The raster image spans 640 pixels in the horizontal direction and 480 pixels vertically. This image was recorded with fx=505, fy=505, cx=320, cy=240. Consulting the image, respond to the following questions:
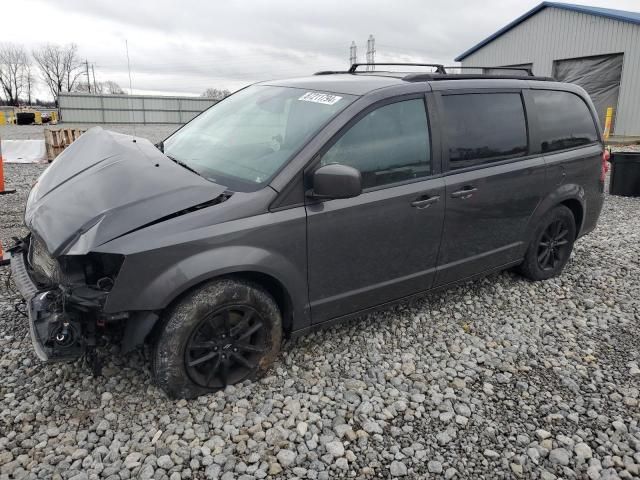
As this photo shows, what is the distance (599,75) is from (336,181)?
21353 mm

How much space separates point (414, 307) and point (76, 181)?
2687 millimetres

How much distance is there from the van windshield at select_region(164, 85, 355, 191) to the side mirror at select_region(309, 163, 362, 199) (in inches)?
10.5

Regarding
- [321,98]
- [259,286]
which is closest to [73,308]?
[259,286]

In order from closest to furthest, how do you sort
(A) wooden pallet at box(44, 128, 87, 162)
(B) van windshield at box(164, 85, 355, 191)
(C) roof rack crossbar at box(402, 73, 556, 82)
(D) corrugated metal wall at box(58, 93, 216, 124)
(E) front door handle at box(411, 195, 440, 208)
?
(B) van windshield at box(164, 85, 355, 191) < (E) front door handle at box(411, 195, 440, 208) < (C) roof rack crossbar at box(402, 73, 556, 82) < (A) wooden pallet at box(44, 128, 87, 162) < (D) corrugated metal wall at box(58, 93, 216, 124)

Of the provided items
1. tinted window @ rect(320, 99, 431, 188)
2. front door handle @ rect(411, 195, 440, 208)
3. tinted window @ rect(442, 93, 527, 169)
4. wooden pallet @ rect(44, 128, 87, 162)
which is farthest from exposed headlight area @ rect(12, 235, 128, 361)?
wooden pallet @ rect(44, 128, 87, 162)

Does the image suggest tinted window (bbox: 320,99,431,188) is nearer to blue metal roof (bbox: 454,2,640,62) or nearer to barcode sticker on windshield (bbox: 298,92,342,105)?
barcode sticker on windshield (bbox: 298,92,342,105)

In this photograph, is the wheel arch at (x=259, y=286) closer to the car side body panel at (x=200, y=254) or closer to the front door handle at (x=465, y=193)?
the car side body panel at (x=200, y=254)

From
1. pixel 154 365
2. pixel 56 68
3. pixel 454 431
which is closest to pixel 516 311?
pixel 454 431

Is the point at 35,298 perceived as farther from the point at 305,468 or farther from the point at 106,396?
the point at 305,468

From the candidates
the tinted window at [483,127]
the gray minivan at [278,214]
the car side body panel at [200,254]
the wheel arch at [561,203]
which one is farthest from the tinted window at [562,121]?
the car side body panel at [200,254]

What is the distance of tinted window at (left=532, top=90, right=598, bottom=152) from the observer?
14.0 feet

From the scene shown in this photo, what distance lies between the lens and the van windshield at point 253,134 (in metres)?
3.09

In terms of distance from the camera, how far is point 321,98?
3434mm

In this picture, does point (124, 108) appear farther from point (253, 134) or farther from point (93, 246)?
point (93, 246)
